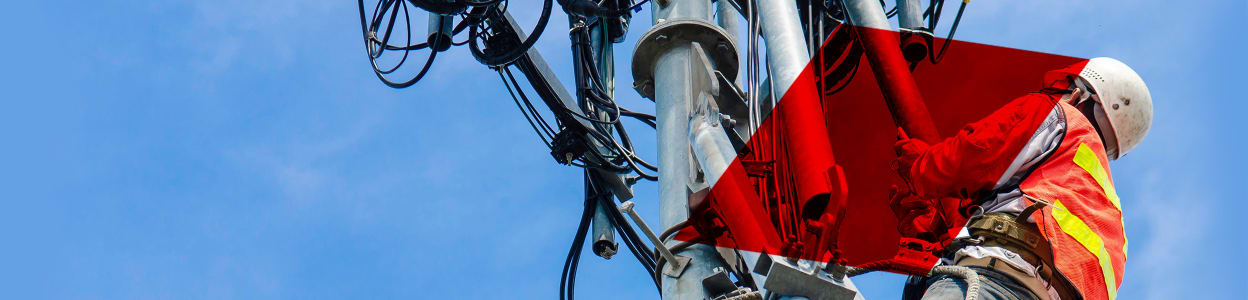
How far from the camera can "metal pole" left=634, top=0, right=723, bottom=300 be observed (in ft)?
20.5

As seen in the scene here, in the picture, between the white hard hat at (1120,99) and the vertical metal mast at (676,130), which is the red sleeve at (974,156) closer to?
the white hard hat at (1120,99)

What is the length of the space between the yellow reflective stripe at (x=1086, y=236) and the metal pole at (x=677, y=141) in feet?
4.87

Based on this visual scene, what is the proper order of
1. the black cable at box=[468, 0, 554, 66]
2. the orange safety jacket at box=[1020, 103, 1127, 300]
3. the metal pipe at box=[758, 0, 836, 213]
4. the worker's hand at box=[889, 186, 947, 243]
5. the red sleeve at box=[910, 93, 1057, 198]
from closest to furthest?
the metal pipe at box=[758, 0, 836, 213], the orange safety jacket at box=[1020, 103, 1127, 300], the red sleeve at box=[910, 93, 1057, 198], the worker's hand at box=[889, 186, 947, 243], the black cable at box=[468, 0, 554, 66]

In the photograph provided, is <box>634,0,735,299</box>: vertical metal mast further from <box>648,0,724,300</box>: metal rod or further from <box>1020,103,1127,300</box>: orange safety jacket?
<box>1020,103,1127,300</box>: orange safety jacket

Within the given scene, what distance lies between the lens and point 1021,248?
20.4 ft

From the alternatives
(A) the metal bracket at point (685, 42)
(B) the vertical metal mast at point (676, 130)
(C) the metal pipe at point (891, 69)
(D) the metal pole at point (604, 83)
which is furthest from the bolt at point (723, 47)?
(D) the metal pole at point (604, 83)

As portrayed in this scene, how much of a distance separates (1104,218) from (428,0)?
4226 millimetres

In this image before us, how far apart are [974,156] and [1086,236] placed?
1.90 ft

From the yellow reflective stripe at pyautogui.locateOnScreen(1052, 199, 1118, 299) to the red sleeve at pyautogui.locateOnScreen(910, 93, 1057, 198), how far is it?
1.01ft

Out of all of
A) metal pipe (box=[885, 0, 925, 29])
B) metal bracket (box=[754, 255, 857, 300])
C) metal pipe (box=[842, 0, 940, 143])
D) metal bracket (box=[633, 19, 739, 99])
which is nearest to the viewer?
metal bracket (box=[754, 255, 857, 300])

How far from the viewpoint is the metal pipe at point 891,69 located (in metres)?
6.86

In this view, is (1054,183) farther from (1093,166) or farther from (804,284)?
(804,284)

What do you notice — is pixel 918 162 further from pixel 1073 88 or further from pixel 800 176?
pixel 1073 88

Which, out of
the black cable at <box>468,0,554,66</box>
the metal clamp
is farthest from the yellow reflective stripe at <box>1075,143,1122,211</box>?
the black cable at <box>468,0,554,66</box>
